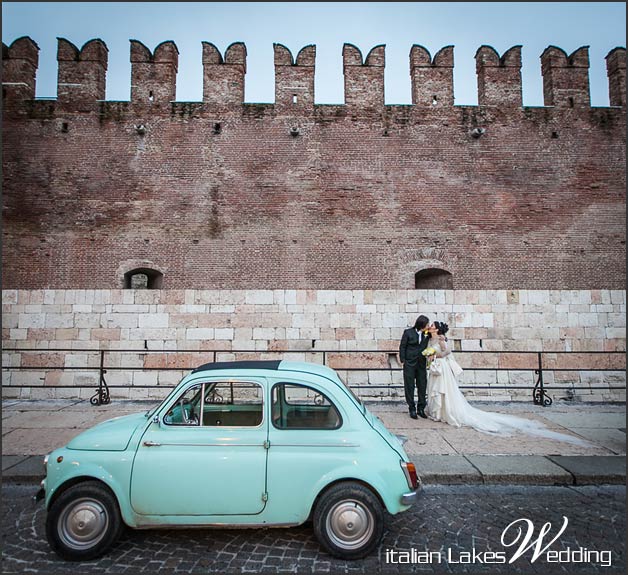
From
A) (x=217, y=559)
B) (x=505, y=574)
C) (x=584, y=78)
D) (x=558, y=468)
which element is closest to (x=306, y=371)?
(x=217, y=559)

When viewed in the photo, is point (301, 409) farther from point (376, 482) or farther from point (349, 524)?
point (349, 524)

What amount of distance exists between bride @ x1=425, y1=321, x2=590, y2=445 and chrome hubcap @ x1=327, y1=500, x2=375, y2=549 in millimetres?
4365

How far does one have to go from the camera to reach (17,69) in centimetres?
1076

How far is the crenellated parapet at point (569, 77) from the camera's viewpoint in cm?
1102

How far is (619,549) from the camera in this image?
11.1ft

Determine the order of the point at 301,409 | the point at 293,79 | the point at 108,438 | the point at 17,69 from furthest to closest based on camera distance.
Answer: the point at 293,79, the point at 17,69, the point at 301,409, the point at 108,438

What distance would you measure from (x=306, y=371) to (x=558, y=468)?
147 inches

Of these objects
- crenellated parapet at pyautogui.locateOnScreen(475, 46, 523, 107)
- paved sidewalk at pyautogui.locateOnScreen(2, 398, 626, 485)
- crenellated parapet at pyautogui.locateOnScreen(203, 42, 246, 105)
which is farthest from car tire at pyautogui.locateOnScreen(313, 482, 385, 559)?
crenellated parapet at pyautogui.locateOnScreen(475, 46, 523, 107)

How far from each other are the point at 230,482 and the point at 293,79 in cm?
1047

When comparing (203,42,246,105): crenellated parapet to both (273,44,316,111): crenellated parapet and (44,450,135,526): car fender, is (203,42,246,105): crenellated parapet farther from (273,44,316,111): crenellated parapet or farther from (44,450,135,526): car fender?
(44,450,135,526): car fender

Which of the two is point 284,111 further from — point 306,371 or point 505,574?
point 505,574

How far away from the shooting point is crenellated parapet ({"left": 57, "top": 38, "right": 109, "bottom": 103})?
425 inches

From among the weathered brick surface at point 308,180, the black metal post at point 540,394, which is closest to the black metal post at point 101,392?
the weathered brick surface at point 308,180

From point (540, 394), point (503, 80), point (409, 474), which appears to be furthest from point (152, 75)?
point (540, 394)
